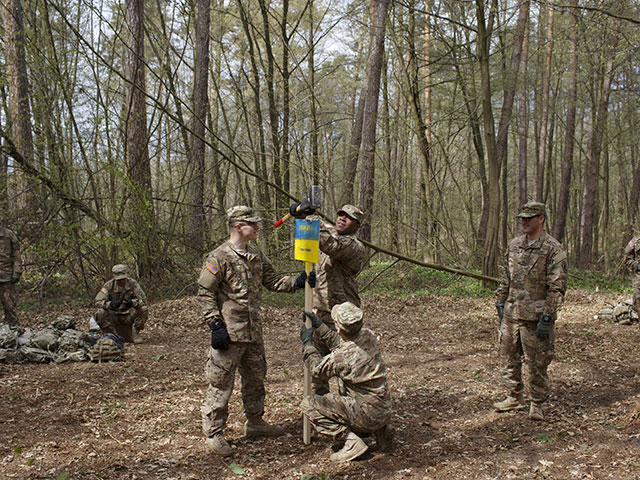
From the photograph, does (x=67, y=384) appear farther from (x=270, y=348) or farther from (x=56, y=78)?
(x=56, y=78)

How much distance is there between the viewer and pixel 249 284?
436 cm

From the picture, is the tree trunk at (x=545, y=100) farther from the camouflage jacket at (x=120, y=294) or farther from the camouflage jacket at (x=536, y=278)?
the camouflage jacket at (x=120, y=294)

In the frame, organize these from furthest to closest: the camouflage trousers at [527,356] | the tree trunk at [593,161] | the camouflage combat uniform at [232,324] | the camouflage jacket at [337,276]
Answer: the tree trunk at [593,161] → the camouflage trousers at [527,356] → the camouflage jacket at [337,276] → the camouflage combat uniform at [232,324]

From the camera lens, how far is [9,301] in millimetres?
8477

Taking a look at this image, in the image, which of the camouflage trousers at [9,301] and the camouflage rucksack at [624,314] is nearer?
the camouflage trousers at [9,301]

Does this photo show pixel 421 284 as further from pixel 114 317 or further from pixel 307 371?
pixel 307 371

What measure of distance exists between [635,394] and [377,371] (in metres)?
3.44

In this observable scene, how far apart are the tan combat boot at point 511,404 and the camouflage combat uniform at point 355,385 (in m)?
1.63

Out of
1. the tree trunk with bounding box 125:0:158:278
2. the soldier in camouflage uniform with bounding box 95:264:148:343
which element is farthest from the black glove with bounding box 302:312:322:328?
the tree trunk with bounding box 125:0:158:278

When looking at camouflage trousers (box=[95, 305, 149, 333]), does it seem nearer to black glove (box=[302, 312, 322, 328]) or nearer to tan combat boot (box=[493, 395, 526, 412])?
black glove (box=[302, 312, 322, 328])

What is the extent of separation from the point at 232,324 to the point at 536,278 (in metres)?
2.91

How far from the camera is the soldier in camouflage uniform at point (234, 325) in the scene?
417cm

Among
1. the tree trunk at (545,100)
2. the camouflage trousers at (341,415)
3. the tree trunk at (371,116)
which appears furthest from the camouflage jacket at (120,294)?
the tree trunk at (545,100)

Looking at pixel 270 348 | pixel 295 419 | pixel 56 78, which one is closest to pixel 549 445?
pixel 295 419
